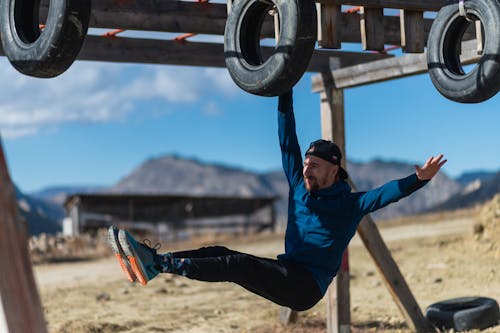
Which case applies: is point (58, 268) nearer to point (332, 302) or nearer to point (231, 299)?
point (231, 299)

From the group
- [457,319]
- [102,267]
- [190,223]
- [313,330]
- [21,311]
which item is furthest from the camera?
[190,223]

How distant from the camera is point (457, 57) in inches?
225

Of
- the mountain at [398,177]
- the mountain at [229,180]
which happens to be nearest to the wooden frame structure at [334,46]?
the mountain at [398,177]

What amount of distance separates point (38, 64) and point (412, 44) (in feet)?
10.6

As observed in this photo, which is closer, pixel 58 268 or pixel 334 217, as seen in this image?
pixel 334 217

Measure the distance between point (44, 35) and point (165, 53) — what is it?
3044mm

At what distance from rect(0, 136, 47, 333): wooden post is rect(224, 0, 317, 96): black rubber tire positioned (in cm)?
218

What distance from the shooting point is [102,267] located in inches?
661

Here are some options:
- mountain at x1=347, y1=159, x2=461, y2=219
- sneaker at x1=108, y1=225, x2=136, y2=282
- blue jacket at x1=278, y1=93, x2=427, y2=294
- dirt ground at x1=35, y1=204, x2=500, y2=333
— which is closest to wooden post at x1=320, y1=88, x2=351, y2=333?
dirt ground at x1=35, y1=204, x2=500, y2=333

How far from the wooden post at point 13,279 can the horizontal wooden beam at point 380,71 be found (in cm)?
470

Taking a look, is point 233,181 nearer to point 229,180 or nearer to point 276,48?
point 229,180

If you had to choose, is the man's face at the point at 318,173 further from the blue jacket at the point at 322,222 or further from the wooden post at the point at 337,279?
the wooden post at the point at 337,279

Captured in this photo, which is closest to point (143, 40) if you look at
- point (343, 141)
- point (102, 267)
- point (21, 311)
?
point (343, 141)

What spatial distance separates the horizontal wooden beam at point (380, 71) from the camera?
267 inches
